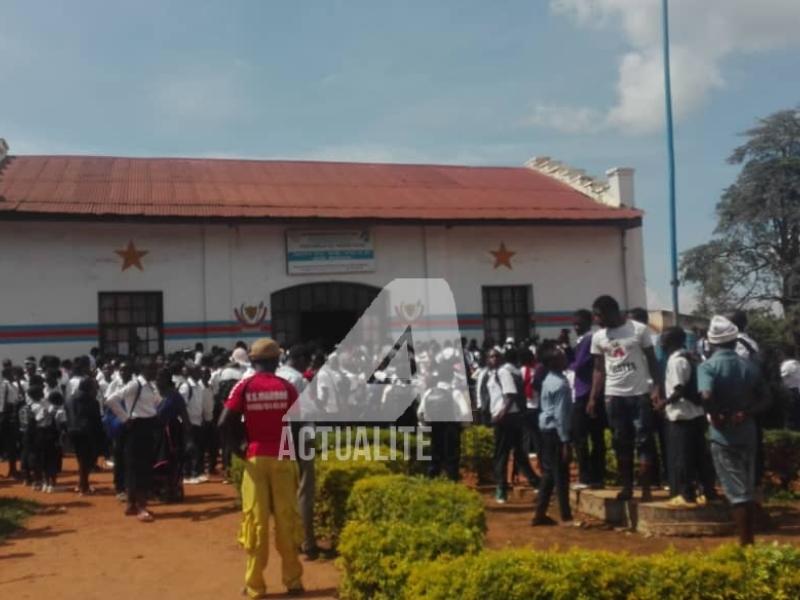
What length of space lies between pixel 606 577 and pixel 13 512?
838 centimetres

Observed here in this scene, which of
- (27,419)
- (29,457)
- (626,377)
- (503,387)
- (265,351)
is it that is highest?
(265,351)

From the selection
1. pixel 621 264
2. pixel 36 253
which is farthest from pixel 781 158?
pixel 36 253

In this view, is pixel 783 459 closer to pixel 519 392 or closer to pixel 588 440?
pixel 588 440

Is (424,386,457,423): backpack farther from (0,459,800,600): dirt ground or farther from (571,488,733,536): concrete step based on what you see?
(571,488,733,536): concrete step

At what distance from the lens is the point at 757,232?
3275 centimetres

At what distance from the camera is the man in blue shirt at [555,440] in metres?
8.53

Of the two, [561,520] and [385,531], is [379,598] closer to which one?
[385,531]

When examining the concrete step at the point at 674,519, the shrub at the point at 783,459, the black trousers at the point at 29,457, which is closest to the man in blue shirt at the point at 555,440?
the concrete step at the point at 674,519

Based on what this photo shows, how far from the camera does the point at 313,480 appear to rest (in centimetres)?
807

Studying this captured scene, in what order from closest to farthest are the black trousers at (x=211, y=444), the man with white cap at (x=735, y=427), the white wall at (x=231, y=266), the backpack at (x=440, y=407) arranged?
the man with white cap at (x=735, y=427)
the backpack at (x=440, y=407)
the black trousers at (x=211, y=444)
the white wall at (x=231, y=266)

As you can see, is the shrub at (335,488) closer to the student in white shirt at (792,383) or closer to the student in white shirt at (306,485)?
the student in white shirt at (306,485)

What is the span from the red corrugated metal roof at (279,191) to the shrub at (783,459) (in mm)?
11538

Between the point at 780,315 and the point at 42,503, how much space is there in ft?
87.5

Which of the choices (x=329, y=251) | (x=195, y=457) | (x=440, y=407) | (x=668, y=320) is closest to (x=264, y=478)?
(x=440, y=407)
